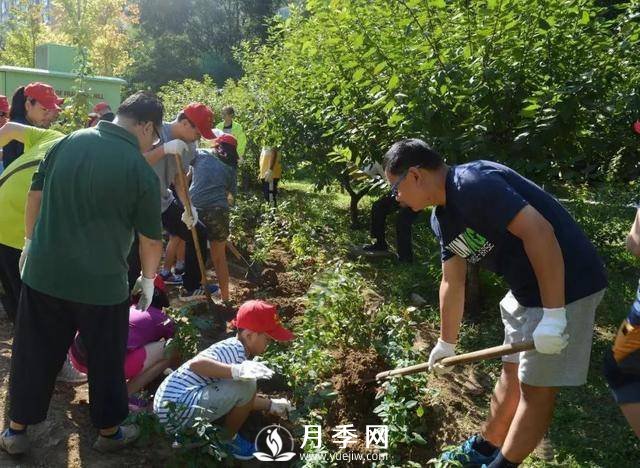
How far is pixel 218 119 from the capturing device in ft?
45.9

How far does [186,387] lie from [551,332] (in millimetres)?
1769

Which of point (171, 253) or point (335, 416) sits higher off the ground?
point (171, 253)

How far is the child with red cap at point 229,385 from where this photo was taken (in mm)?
3000

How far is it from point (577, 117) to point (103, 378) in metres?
3.23

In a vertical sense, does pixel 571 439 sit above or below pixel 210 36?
below

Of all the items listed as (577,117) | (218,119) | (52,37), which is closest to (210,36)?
(52,37)

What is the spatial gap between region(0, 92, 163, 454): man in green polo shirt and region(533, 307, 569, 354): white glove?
1.73 m

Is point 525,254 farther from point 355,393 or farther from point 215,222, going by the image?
point 215,222

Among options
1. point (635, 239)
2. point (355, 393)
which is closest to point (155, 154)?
point (355, 393)

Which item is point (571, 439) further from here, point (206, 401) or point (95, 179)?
point (95, 179)

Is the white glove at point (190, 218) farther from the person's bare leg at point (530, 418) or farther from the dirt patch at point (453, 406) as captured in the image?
the person's bare leg at point (530, 418)

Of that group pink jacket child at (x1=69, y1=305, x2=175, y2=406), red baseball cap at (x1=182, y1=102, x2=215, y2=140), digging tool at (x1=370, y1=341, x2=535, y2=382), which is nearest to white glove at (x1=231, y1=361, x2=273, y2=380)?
digging tool at (x1=370, y1=341, x2=535, y2=382)

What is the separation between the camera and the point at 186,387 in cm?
308

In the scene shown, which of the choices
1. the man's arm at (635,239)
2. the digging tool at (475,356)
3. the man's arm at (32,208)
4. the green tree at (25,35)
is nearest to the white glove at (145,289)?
the man's arm at (32,208)
